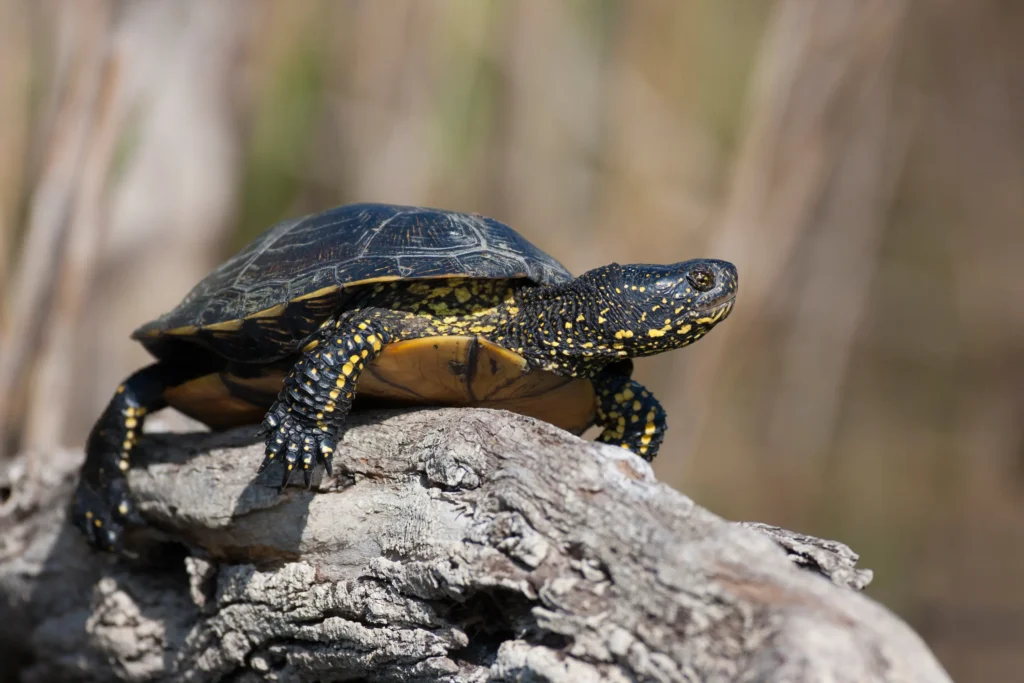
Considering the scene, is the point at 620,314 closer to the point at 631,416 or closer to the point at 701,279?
the point at 701,279

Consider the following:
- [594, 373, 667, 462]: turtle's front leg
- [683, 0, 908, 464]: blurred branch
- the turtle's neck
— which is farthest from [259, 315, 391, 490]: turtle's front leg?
[683, 0, 908, 464]: blurred branch

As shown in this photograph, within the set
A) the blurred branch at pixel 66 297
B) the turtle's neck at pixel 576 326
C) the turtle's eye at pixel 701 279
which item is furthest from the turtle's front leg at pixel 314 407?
the blurred branch at pixel 66 297

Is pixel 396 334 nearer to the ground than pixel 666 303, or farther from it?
nearer to the ground

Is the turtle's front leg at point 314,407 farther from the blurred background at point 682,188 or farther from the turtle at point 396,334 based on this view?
the blurred background at point 682,188

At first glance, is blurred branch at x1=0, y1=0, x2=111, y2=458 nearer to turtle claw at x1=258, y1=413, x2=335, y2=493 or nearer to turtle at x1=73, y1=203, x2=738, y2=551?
turtle at x1=73, y1=203, x2=738, y2=551

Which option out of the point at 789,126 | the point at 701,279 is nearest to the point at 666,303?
the point at 701,279

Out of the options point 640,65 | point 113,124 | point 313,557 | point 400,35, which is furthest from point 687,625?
point 640,65
